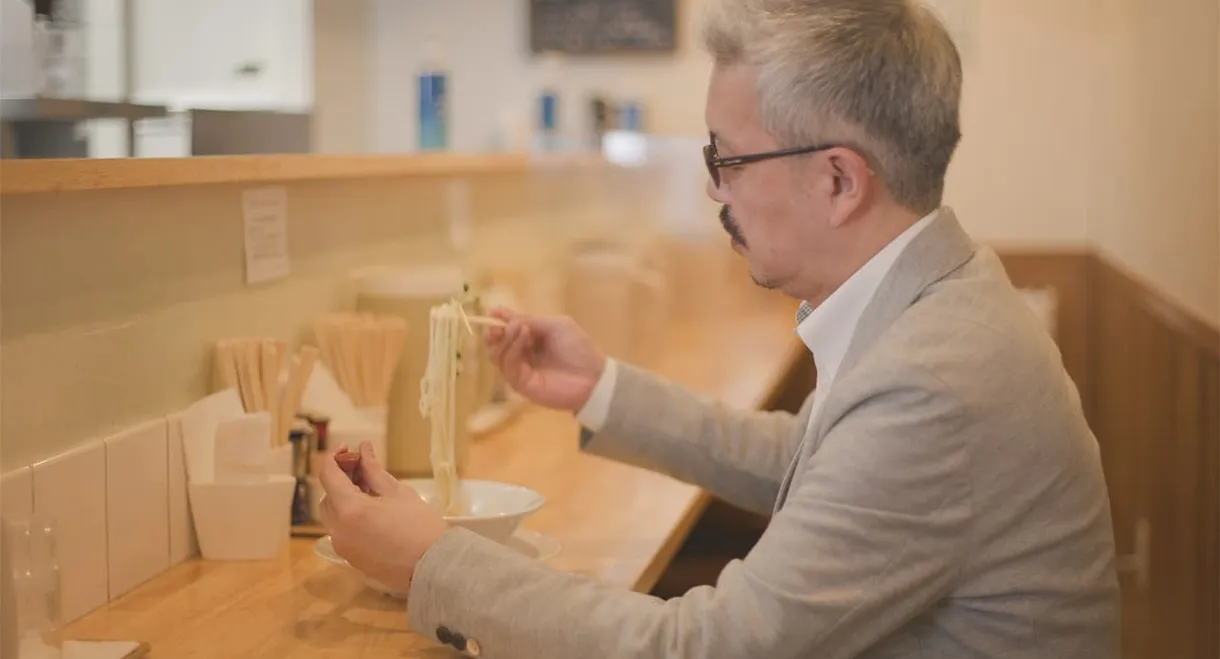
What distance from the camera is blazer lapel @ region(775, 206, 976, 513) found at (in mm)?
1169

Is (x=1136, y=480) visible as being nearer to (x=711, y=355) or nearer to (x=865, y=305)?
(x=711, y=355)

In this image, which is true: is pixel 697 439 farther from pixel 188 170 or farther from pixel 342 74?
pixel 342 74

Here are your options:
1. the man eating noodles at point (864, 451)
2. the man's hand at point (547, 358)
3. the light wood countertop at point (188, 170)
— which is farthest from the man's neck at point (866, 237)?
the light wood countertop at point (188, 170)

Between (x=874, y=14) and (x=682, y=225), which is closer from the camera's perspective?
(x=874, y=14)

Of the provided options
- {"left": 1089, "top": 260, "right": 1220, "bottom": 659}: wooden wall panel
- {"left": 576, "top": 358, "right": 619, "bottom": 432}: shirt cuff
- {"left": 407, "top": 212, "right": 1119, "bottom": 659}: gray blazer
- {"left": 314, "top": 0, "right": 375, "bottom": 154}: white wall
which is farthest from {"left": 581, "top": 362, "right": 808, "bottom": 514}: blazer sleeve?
{"left": 314, "top": 0, "right": 375, "bottom": 154}: white wall

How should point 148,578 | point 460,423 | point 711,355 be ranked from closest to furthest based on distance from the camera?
point 148,578 < point 460,423 < point 711,355

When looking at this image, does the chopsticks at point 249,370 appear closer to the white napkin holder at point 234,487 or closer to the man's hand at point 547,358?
the white napkin holder at point 234,487

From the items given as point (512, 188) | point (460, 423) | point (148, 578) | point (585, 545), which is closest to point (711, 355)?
point (512, 188)

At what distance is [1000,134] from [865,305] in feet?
10.4

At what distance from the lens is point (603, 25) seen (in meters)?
4.30

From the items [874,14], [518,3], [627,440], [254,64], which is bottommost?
[627,440]

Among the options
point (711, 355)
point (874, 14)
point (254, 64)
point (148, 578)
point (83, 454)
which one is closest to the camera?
point (874, 14)

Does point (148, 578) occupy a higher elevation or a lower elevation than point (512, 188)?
lower

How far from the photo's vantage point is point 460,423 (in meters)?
1.87
